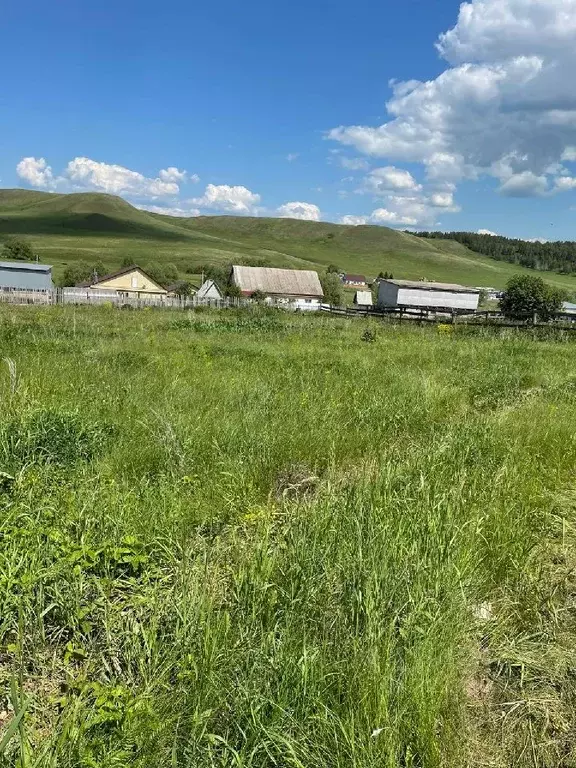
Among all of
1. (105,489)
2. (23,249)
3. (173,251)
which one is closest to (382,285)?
(23,249)

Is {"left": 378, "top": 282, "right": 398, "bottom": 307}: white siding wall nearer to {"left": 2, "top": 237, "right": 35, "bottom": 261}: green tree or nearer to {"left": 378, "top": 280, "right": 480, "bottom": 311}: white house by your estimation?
{"left": 378, "top": 280, "right": 480, "bottom": 311}: white house

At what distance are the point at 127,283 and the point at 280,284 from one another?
19445 millimetres

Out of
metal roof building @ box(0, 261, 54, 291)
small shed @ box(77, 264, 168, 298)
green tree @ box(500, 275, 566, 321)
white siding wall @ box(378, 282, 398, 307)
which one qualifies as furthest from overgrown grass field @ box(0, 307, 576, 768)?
green tree @ box(500, 275, 566, 321)

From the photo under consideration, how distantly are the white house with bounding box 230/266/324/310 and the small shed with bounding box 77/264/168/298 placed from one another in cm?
1112

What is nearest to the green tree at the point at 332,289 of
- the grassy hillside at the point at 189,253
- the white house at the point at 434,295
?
the white house at the point at 434,295

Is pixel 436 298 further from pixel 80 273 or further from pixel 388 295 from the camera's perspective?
pixel 80 273

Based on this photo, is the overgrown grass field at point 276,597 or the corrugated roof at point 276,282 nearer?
the overgrown grass field at point 276,597

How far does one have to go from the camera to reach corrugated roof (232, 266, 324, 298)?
212ft

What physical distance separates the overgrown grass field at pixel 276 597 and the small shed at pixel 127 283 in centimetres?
6182

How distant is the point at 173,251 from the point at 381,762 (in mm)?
155551

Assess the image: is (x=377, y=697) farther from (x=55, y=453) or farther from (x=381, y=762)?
(x=55, y=453)

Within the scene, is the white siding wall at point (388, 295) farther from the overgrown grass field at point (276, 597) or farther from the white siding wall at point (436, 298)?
the overgrown grass field at point (276, 597)

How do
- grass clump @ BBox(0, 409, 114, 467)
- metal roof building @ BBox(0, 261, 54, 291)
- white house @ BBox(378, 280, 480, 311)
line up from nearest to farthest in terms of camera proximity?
1. grass clump @ BBox(0, 409, 114, 467)
2. metal roof building @ BBox(0, 261, 54, 291)
3. white house @ BBox(378, 280, 480, 311)

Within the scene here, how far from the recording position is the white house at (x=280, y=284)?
64438mm
